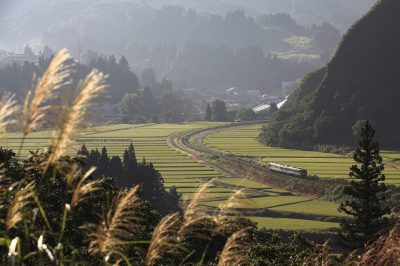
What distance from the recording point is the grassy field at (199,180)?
4102 cm

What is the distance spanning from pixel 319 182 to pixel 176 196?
1383 cm

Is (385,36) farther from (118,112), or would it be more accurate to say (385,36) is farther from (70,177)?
(70,177)

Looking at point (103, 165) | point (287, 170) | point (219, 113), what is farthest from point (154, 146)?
point (219, 113)

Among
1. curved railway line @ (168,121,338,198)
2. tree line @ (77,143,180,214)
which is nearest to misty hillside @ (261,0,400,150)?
curved railway line @ (168,121,338,198)

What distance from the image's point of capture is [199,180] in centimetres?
5516

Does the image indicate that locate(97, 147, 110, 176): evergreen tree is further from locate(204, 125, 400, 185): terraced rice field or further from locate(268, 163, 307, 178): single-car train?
locate(204, 125, 400, 185): terraced rice field

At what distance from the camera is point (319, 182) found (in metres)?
52.1

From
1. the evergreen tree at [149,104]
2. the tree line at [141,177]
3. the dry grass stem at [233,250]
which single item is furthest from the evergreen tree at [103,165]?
the evergreen tree at [149,104]

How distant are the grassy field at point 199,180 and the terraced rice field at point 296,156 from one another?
3.49 meters

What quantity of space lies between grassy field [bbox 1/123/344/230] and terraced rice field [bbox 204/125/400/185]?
3.49 meters

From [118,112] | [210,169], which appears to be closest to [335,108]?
[210,169]

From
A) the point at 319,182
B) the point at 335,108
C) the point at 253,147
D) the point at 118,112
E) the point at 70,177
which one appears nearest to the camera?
the point at 70,177

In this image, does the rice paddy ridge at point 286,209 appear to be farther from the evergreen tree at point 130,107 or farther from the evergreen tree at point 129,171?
the evergreen tree at point 130,107

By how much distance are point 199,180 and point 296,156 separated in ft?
55.8
